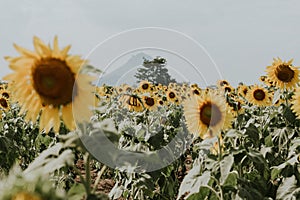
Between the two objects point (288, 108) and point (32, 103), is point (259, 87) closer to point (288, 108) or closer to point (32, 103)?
point (288, 108)

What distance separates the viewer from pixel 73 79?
1.71 m

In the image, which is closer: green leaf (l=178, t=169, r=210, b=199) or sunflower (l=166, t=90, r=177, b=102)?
green leaf (l=178, t=169, r=210, b=199)

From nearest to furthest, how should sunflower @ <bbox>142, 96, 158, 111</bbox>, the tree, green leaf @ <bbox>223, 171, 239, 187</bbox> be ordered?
green leaf @ <bbox>223, 171, 239, 187</bbox> → the tree → sunflower @ <bbox>142, 96, 158, 111</bbox>

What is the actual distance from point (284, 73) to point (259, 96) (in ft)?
4.35

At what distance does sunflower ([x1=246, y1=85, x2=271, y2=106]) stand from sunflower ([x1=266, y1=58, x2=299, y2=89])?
1.21 m

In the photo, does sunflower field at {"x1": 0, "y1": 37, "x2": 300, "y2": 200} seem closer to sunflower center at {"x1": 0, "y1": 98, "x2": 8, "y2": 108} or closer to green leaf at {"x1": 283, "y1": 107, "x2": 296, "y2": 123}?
green leaf at {"x1": 283, "y1": 107, "x2": 296, "y2": 123}

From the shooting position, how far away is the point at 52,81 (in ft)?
5.62

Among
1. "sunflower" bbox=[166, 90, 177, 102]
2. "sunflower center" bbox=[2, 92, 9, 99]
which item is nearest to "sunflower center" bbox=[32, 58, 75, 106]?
"sunflower center" bbox=[2, 92, 9, 99]

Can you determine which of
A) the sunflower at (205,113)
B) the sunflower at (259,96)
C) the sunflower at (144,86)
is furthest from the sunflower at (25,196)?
the sunflower at (144,86)

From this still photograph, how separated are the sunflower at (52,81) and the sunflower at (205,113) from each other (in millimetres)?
1856

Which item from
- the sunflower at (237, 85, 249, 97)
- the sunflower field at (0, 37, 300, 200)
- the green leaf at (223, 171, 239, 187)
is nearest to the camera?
the sunflower field at (0, 37, 300, 200)

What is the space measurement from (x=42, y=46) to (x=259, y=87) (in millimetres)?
5779

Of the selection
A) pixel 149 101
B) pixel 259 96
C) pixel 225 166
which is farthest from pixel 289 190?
pixel 149 101

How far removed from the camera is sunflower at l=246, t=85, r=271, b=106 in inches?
272
